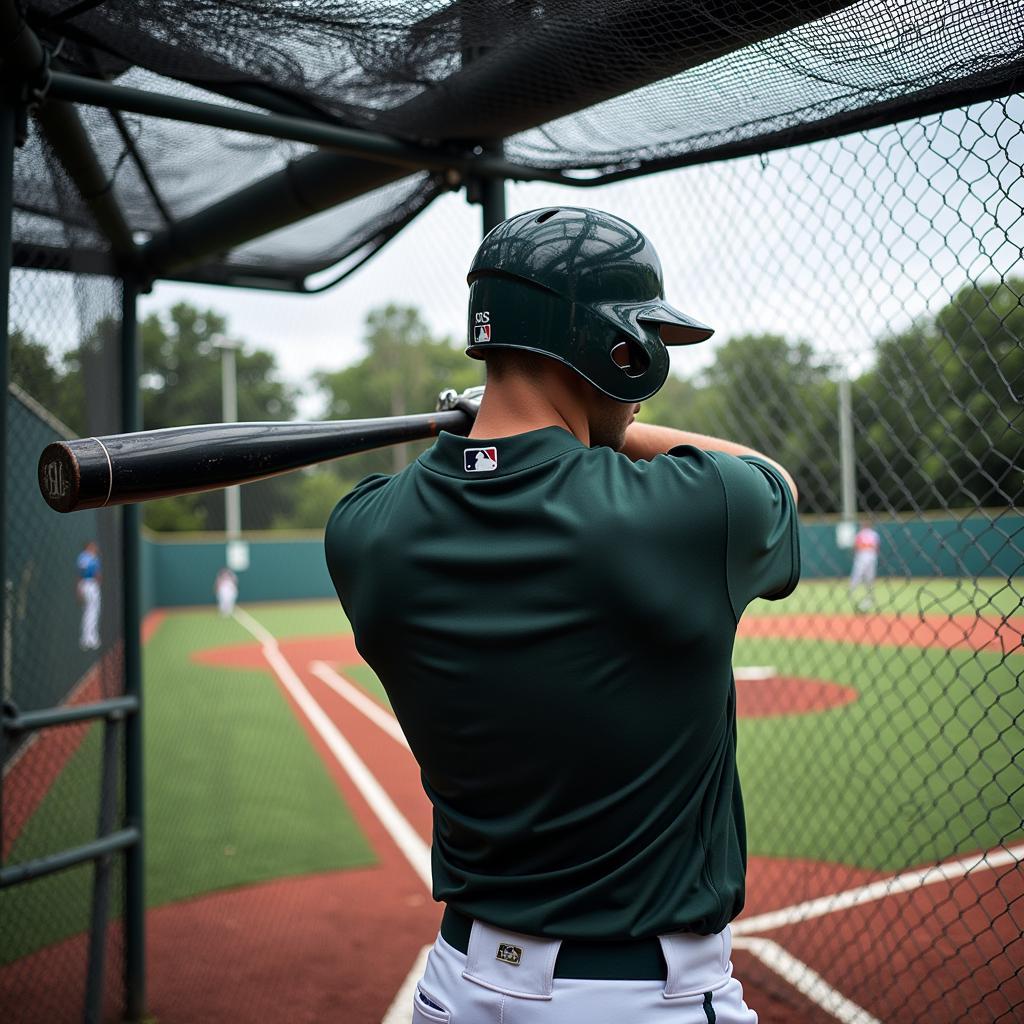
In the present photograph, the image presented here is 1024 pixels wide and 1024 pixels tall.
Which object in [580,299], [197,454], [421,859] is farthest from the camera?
[421,859]

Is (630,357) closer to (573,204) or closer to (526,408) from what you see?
(526,408)

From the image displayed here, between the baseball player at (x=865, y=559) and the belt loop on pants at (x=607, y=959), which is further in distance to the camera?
the baseball player at (x=865, y=559)

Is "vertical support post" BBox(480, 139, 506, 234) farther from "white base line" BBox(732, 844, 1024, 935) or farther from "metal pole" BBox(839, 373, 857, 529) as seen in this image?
"white base line" BBox(732, 844, 1024, 935)

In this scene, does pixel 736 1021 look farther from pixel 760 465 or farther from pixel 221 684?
pixel 221 684

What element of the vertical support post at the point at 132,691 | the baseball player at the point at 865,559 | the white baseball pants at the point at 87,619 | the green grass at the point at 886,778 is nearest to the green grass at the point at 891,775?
the green grass at the point at 886,778

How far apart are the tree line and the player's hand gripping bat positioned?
4.72 feet

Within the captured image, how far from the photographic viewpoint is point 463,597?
1.35 metres

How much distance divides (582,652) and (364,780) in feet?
22.4

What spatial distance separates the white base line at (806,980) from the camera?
3.40 metres

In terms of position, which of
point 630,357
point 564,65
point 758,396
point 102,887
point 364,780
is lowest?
point 364,780

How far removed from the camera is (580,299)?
1.44 m

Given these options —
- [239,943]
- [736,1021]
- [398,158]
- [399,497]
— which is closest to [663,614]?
[399,497]

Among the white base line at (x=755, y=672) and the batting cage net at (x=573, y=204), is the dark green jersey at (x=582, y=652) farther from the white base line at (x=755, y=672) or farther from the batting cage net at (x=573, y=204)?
the white base line at (x=755, y=672)

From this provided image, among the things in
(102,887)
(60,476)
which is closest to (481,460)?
(60,476)
